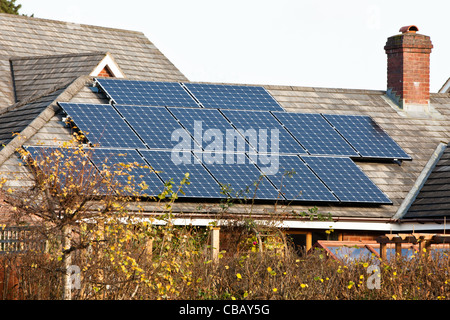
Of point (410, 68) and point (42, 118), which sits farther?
point (410, 68)

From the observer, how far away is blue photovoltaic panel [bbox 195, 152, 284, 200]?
21.7 meters

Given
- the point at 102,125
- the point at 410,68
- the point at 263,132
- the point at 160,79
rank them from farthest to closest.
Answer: the point at 410,68 → the point at 160,79 → the point at 263,132 → the point at 102,125

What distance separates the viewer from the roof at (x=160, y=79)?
72.3 ft

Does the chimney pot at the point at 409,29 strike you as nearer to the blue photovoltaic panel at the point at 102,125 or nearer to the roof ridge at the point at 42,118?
the roof ridge at the point at 42,118

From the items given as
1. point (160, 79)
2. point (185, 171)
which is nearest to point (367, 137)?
point (185, 171)

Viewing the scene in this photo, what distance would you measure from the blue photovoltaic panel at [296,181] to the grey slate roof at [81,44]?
473 inches

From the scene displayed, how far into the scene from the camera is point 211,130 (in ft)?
77.2

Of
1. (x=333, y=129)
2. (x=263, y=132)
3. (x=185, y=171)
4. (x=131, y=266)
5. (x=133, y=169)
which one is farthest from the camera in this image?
(x=333, y=129)

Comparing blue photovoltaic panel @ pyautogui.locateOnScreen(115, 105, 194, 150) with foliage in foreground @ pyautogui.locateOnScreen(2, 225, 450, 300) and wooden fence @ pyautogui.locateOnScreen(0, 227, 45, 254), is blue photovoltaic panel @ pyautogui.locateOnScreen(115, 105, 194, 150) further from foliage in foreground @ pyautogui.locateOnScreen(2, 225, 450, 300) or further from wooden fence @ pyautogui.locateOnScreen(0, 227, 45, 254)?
wooden fence @ pyautogui.locateOnScreen(0, 227, 45, 254)

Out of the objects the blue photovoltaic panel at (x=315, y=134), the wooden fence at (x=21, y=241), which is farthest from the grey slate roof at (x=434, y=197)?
the wooden fence at (x=21, y=241)

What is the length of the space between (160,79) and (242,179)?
7.33 m

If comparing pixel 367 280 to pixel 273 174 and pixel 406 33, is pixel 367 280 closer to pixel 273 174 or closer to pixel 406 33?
pixel 273 174

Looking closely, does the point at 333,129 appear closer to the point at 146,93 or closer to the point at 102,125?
the point at 146,93
